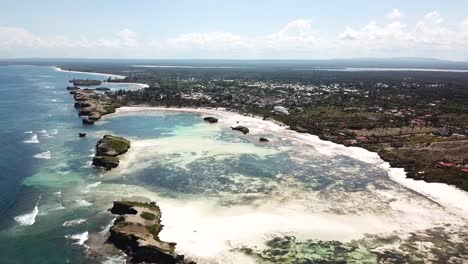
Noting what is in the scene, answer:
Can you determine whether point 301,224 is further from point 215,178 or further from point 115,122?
point 115,122

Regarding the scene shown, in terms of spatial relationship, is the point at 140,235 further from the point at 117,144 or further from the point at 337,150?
the point at 337,150

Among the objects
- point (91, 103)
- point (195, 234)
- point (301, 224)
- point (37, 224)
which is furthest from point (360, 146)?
point (91, 103)

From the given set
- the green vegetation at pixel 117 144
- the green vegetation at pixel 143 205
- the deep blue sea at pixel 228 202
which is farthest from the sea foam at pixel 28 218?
the green vegetation at pixel 117 144

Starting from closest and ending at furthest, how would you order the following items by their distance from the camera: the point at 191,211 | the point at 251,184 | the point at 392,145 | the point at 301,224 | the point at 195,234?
the point at 195,234
the point at 301,224
the point at 191,211
the point at 251,184
the point at 392,145

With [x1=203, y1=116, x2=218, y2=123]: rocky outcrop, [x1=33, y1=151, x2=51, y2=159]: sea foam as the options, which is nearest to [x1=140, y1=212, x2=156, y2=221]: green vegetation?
Answer: [x1=33, y1=151, x2=51, y2=159]: sea foam

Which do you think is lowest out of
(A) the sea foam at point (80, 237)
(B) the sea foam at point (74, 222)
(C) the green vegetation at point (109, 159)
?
(A) the sea foam at point (80, 237)

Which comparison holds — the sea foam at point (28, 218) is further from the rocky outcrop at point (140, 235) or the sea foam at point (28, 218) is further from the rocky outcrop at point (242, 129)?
the rocky outcrop at point (242, 129)
